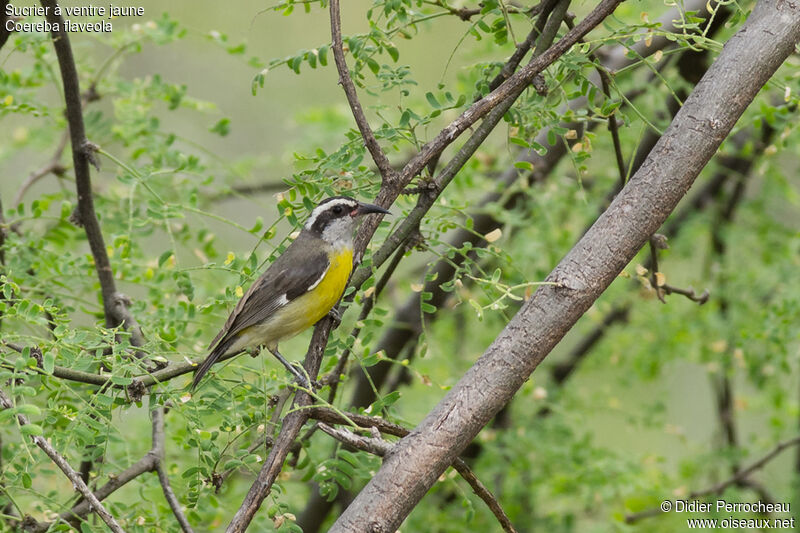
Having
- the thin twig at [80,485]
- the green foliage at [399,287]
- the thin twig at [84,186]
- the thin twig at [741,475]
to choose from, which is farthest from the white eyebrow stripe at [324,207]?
the thin twig at [741,475]

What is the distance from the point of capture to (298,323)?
10.9 feet

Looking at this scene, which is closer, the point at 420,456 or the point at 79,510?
the point at 420,456

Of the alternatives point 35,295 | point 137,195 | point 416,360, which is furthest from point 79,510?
point 416,360

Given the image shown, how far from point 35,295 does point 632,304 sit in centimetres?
336

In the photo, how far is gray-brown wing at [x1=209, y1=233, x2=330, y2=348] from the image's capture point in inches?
125

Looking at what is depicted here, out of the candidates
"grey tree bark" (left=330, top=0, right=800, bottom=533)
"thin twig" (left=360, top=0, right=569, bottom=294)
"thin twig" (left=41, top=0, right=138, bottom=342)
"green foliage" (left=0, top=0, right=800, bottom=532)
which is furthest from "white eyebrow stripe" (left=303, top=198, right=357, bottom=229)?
"grey tree bark" (left=330, top=0, right=800, bottom=533)

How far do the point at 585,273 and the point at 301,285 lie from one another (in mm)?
1481

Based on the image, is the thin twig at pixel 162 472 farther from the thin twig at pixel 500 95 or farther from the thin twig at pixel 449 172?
the thin twig at pixel 500 95

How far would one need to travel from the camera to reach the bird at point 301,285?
3180 mm

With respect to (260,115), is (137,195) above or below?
below

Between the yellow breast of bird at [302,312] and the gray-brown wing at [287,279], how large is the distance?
0.09 feet

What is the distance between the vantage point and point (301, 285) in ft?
10.8

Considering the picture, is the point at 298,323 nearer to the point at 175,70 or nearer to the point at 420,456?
the point at 420,456

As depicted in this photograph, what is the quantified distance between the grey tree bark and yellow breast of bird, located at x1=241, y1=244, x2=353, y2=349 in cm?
120
